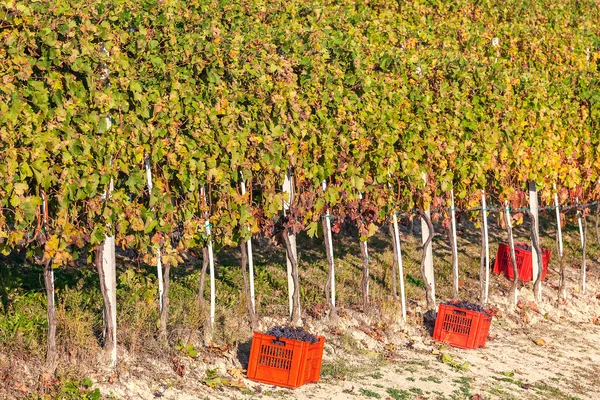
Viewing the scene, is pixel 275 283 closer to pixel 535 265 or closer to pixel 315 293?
pixel 315 293

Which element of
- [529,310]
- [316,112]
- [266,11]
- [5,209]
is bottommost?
[529,310]

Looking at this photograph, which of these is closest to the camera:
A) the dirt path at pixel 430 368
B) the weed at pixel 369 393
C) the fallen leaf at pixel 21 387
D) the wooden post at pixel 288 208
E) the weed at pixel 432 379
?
the fallen leaf at pixel 21 387

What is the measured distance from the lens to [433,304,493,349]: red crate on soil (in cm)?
953

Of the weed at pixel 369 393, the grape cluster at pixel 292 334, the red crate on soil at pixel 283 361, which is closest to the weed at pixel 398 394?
the weed at pixel 369 393

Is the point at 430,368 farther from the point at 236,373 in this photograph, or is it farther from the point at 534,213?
the point at 534,213

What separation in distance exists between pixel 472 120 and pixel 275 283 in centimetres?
261

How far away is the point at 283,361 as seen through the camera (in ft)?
25.3

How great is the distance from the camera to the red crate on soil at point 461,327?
9531 mm

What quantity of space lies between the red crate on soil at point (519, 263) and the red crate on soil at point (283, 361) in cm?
470

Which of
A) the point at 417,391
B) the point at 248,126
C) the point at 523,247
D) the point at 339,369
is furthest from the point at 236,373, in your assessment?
the point at 523,247

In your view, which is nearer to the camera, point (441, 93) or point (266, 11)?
point (441, 93)

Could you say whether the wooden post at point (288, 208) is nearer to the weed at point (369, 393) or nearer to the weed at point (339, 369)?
the weed at point (339, 369)

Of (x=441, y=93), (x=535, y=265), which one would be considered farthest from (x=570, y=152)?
(x=441, y=93)

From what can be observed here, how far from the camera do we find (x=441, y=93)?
10297mm
